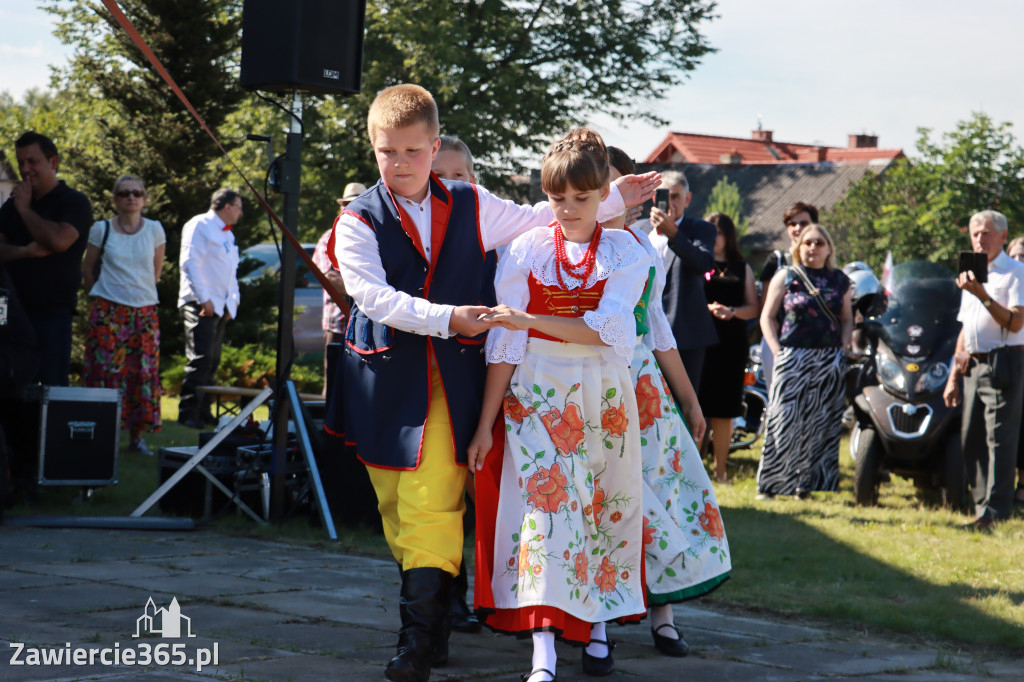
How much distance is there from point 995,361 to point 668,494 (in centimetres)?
369

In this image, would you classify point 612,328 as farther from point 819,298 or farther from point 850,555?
point 819,298

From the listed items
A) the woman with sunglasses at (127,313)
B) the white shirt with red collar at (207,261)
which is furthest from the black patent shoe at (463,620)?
the white shirt with red collar at (207,261)

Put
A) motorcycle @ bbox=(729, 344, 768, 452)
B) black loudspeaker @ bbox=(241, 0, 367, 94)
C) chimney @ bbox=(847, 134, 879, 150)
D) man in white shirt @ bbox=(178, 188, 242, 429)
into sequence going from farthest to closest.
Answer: chimney @ bbox=(847, 134, 879, 150)
man in white shirt @ bbox=(178, 188, 242, 429)
motorcycle @ bbox=(729, 344, 768, 452)
black loudspeaker @ bbox=(241, 0, 367, 94)

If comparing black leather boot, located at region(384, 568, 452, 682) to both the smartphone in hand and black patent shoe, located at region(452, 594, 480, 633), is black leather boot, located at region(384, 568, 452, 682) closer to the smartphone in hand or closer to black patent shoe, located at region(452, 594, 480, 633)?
black patent shoe, located at region(452, 594, 480, 633)

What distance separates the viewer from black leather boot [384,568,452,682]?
314 centimetres

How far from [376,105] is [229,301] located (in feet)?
23.9

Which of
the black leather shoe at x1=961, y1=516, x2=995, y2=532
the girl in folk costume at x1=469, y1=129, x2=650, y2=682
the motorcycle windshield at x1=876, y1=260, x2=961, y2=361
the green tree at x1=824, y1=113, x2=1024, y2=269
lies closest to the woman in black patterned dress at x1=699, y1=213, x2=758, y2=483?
the motorcycle windshield at x1=876, y1=260, x2=961, y2=361

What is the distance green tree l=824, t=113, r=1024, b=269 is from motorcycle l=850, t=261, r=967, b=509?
15.6 meters

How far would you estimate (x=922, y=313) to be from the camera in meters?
7.72

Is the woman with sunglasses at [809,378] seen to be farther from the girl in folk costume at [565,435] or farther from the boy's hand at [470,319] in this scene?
the boy's hand at [470,319]

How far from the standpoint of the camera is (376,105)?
138 inches

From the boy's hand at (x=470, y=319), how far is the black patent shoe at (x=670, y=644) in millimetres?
1328

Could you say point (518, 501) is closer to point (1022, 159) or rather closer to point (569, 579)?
point (569, 579)

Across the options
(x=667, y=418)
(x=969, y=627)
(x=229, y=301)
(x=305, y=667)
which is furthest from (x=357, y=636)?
(x=229, y=301)
